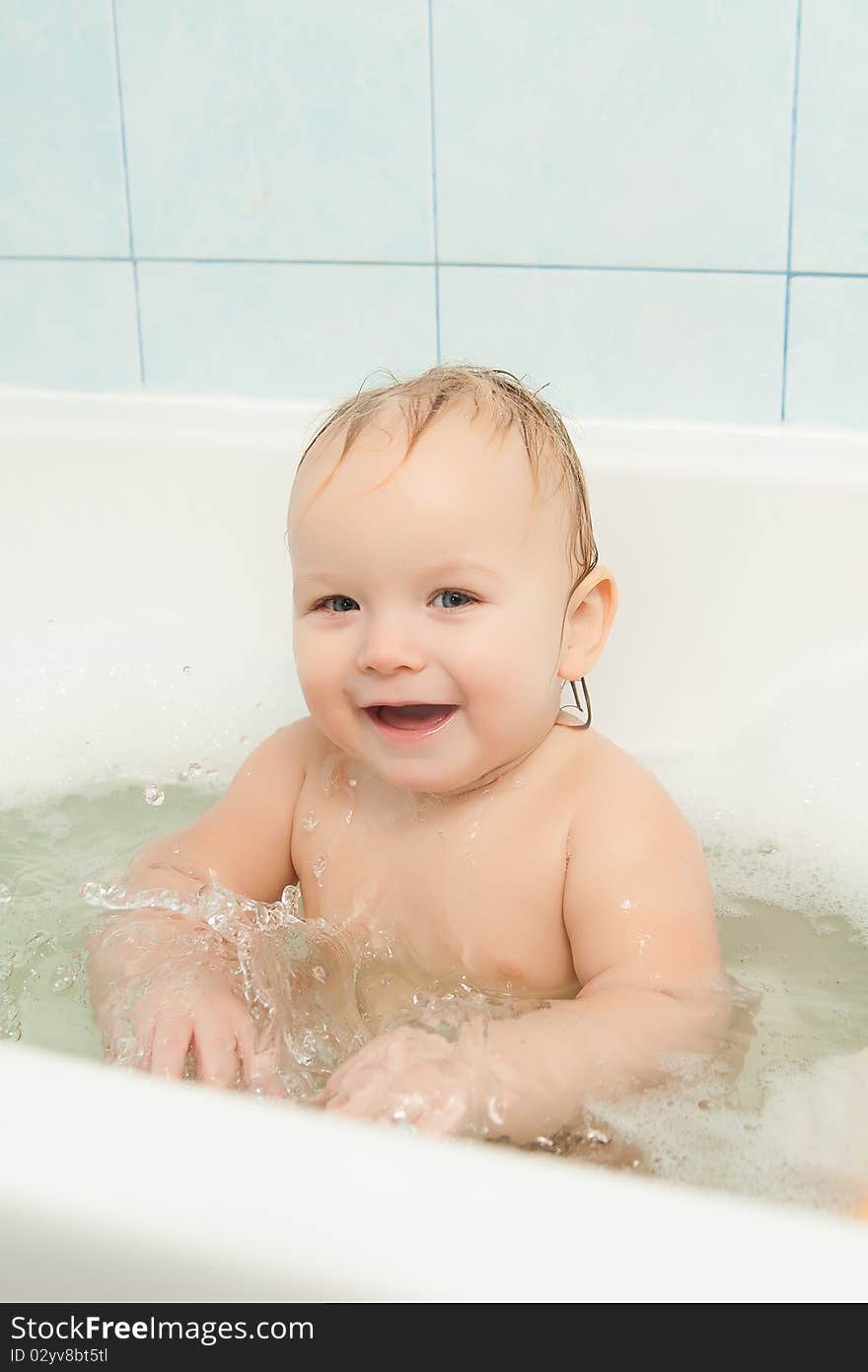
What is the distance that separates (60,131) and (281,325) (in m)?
0.35

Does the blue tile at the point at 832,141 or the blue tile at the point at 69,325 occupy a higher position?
the blue tile at the point at 832,141

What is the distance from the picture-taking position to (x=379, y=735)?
874mm

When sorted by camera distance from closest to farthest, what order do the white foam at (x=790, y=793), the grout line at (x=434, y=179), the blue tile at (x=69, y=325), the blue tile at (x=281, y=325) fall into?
the white foam at (x=790, y=793) < the grout line at (x=434, y=179) < the blue tile at (x=281, y=325) < the blue tile at (x=69, y=325)

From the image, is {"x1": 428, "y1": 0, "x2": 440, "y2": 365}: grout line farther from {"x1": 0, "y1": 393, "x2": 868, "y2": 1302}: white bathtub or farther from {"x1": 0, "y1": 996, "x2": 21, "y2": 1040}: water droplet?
{"x1": 0, "y1": 996, "x2": 21, "y2": 1040}: water droplet

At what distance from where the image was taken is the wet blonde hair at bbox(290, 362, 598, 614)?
88 centimetres

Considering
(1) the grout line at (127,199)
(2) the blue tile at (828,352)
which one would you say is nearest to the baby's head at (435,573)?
(2) the blue tile at (828,352)

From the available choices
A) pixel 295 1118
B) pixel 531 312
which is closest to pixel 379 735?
pixel 295 1118

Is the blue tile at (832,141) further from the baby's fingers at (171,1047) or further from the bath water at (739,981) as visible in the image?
the baby's fingers at (171,1047)

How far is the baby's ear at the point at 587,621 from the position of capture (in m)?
0.93

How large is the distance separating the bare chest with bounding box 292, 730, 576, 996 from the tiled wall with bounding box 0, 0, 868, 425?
0.59 meters

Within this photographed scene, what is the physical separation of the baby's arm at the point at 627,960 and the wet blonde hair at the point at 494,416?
16 centimetres

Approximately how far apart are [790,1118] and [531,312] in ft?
3.00
